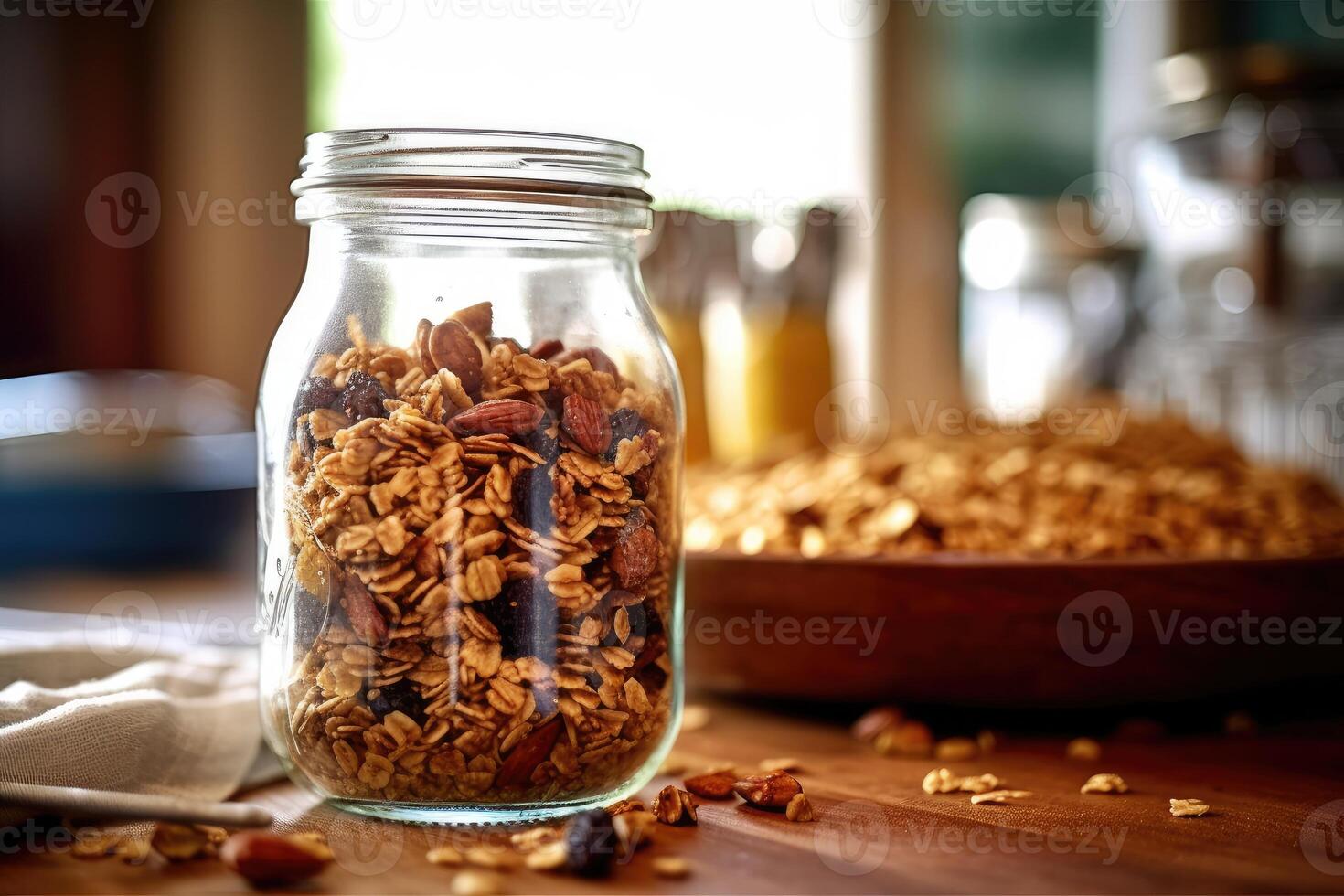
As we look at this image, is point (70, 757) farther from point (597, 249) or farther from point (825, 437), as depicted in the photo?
point (825, 437)

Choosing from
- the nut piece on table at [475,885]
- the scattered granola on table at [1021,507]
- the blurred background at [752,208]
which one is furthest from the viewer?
the blurred background at [752,208]

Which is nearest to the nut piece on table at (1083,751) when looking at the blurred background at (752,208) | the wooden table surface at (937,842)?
the wooden table surface at (937,842)

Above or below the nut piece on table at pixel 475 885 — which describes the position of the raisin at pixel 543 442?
above

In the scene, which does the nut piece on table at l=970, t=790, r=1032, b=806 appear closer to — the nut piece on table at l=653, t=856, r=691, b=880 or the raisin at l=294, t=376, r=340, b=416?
the nut piece on table at l=653, t=856, r=691, b=880

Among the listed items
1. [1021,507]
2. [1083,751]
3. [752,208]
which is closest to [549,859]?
[1083,751]

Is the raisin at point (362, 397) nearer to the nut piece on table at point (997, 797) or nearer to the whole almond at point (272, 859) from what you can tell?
the whole almond at point (272, 859)

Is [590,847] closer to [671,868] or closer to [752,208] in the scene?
[671,868]
